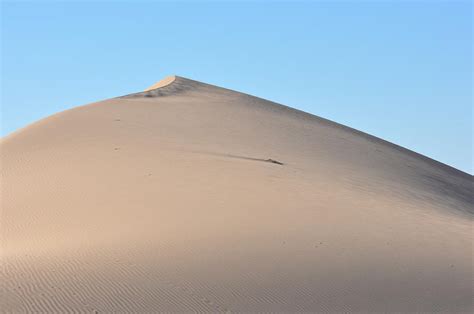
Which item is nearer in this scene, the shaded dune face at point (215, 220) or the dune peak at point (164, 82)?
the shaded dune face at point (215, 220)

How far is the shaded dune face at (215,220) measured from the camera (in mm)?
12922

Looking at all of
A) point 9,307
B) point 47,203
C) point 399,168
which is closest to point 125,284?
point 9,307

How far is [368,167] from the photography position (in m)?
25.8

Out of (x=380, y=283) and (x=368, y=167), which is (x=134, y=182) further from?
(x=368, y=167)

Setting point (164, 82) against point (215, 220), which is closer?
point (215, 220)

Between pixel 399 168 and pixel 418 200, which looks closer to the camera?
pixel 418 200

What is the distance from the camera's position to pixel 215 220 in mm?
16547

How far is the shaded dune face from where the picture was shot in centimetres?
1292

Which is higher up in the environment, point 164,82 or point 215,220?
point 164,82

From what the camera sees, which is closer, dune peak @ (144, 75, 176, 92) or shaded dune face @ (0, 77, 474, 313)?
shaded dune face @ (0, 77, 474, 313)

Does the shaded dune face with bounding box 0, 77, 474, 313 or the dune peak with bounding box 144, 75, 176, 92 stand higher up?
the dune peak with bounding box 144, 75, 176, 92

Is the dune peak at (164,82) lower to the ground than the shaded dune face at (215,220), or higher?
higher

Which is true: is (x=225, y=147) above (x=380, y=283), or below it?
above

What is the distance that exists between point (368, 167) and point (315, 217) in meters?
8.46
